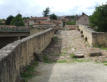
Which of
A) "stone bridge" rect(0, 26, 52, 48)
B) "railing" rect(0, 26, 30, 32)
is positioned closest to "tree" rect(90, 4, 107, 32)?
"stone bridge" rect(0, 26, 52, 48)

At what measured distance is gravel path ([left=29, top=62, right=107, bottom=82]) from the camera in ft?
21.5

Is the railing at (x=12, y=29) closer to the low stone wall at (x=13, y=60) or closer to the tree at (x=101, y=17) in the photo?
the tree at (x=101, y=17)

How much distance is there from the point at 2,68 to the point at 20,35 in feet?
138

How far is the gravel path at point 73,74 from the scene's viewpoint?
6.55 meters

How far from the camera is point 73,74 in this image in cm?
725

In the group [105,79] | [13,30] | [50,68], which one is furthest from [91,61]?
[13,30]

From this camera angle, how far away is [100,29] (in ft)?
79.4

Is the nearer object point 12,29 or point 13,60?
point 13,60

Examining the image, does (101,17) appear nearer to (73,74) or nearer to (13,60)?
(73,74)

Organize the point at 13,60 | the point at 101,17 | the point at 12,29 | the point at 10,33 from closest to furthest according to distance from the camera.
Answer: the point at 13,60 → the point at 101,17 → the point at 12,29 → the point at 10,33

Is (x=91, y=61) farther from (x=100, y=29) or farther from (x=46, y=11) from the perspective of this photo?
(x=46, y=11)

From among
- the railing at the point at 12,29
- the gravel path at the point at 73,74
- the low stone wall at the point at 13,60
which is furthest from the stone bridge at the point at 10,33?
the low stone wall at the point at 13,60

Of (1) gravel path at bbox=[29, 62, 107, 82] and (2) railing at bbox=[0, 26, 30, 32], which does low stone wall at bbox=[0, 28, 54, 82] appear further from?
(2) railing at bbox=[0, 26, 30, 32]

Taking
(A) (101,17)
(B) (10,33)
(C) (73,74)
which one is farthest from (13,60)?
(B) (10,33)
